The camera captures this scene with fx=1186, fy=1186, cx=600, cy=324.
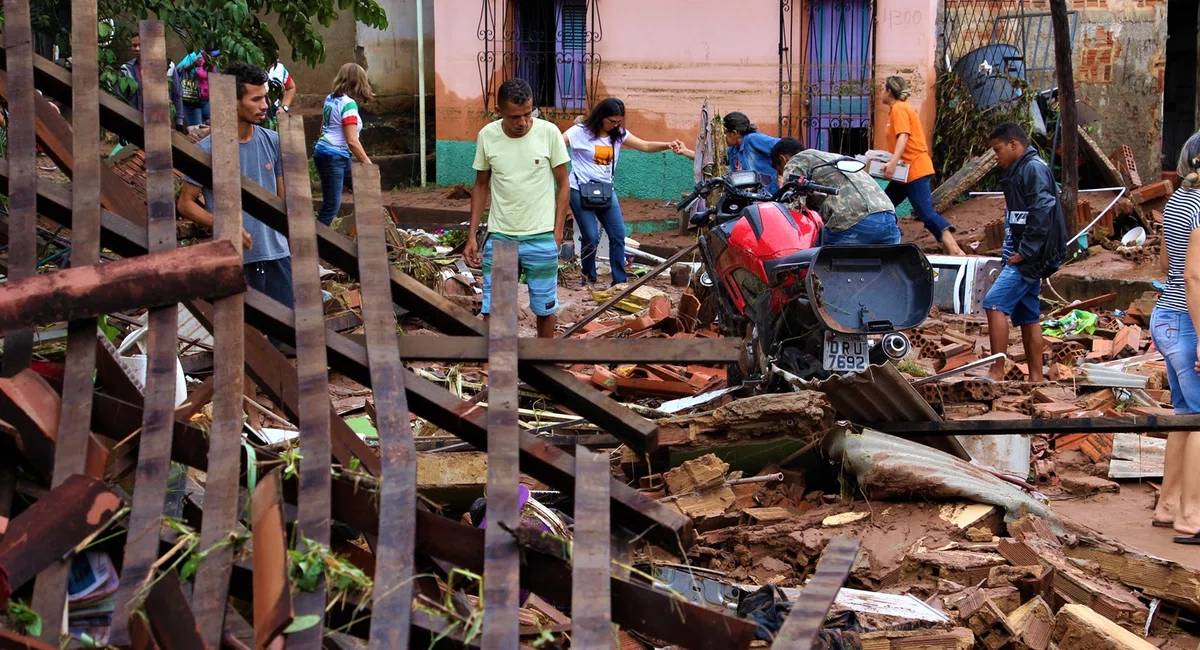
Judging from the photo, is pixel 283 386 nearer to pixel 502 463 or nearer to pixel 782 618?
pixel 502 463

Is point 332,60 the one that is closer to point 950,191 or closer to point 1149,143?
point 950,191

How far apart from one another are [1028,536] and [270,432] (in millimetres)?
3214

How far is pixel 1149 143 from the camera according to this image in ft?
50.8

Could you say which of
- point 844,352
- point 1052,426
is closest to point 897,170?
point 844,352

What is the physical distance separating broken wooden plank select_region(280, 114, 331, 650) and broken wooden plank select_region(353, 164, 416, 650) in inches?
4.8

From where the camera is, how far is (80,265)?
124 inches

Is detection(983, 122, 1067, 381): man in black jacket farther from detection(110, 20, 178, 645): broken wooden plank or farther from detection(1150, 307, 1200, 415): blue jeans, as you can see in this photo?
detection(110, 20, 178, 645): broken wooden plank

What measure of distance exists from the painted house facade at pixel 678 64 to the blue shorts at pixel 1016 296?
707 centimetres

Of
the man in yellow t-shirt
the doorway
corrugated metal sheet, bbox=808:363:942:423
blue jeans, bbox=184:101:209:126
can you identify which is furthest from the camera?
the doorway

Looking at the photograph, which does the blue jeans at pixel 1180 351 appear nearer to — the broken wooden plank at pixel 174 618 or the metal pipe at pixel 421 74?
the broken wooden plank at pixel 174 618

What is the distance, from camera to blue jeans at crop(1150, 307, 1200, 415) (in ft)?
18.6

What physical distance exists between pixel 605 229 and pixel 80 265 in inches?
337

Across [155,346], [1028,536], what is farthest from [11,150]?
[1028,536]

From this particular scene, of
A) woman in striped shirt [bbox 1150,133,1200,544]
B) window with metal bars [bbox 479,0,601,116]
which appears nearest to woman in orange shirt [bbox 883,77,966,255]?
window with metal bars [bbox 479,0,601,116]
